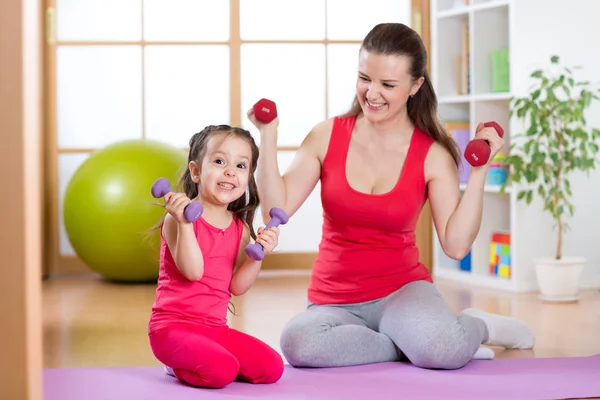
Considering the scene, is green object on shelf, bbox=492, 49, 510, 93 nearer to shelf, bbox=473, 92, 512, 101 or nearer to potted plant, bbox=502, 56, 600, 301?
shelf, bbox=473, 92, 512, 101

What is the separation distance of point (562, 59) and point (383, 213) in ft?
6.49

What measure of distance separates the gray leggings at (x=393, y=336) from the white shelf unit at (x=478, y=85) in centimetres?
178

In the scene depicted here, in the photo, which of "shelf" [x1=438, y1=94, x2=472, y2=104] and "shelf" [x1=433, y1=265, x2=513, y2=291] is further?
"shelf" [x1=438, y1=94, x2=472, y2=104]

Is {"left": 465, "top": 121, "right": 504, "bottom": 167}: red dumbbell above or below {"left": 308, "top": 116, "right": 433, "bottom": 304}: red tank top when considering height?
above

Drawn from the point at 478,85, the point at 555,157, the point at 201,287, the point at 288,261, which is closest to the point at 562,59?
the point at 478,85

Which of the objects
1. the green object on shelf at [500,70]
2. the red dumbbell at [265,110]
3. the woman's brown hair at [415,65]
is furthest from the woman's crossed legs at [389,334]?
the green object on shelf at [500,70]

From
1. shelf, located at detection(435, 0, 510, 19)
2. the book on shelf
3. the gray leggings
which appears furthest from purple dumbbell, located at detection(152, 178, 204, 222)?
the book on shelf

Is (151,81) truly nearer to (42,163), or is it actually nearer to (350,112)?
(42,163)

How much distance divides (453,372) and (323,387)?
1.21 ft

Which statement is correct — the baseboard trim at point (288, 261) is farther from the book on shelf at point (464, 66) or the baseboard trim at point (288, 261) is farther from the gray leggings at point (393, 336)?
the gray leggings at point (393, 336)

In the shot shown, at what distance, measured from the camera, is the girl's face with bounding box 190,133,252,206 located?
7.36 feet

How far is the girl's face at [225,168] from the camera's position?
7.36 feet

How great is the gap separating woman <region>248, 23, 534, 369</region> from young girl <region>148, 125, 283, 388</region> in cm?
19

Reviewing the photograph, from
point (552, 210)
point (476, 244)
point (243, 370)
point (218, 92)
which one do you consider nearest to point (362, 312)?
point (243, 370)
